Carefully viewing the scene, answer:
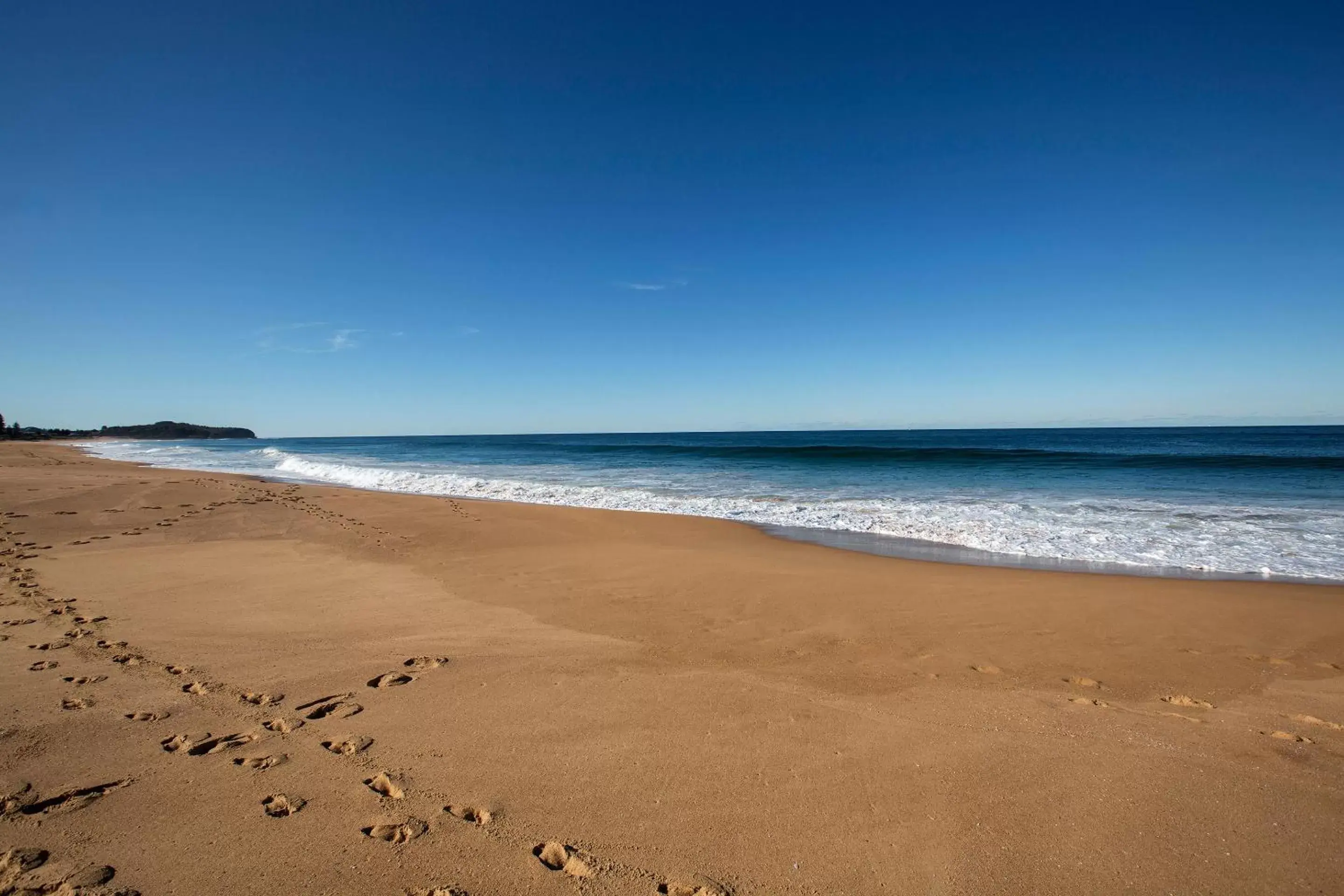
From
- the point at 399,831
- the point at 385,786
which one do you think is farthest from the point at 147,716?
the point at 399,831

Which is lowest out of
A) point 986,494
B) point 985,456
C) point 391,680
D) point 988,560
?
point 988,560

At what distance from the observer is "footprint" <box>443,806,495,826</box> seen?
2684 millimetres

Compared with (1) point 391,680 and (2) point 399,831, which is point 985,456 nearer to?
(1) point 391,680

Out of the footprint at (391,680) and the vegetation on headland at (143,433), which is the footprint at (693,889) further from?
the vegetation on headland at (143,433)

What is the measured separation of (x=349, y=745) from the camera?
130 inches

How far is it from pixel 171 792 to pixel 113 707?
1.41 metres

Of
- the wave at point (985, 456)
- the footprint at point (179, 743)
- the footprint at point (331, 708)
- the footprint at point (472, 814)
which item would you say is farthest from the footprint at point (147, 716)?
the wave at point (985, 456)

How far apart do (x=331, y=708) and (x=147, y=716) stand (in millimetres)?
1046

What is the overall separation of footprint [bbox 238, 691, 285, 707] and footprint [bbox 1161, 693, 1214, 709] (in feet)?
19.9

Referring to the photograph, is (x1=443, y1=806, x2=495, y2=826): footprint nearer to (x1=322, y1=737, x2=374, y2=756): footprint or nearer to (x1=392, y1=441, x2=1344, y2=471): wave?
(x1=322, y1=737, x2=374, y2=756): footprint

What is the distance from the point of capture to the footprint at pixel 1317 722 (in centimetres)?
367

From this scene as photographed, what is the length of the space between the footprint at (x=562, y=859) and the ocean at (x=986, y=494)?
8002mm

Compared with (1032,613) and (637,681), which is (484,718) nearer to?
(637,681)

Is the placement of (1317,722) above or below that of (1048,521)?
below
